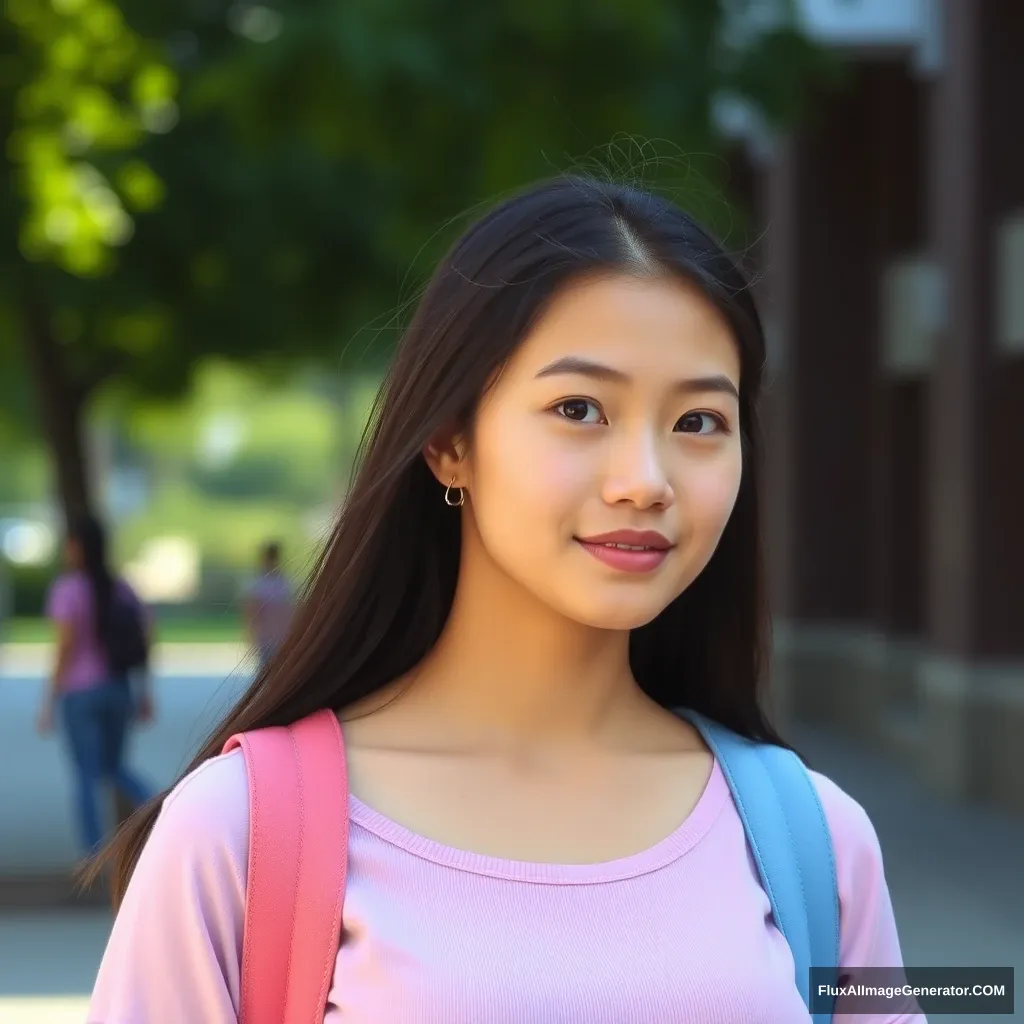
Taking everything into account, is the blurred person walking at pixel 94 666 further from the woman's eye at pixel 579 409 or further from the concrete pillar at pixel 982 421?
the woman's eye at pixel 579 409

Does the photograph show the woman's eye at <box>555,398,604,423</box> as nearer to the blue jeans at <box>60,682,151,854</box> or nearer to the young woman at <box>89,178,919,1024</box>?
the young woman at <box>89,178,919,1024</box>

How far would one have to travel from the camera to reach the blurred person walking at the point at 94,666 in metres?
9.41

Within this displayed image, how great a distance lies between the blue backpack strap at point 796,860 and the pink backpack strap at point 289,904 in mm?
458

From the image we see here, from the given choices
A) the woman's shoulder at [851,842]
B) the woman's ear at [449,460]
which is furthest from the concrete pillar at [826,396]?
the woman's ear at [449,460]

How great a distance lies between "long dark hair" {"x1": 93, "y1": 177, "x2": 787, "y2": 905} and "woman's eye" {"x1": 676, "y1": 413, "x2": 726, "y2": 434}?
0.13 metres

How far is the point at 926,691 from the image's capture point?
543 inches

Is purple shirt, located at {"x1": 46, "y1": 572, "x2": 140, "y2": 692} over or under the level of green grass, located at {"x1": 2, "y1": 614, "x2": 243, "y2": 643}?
over

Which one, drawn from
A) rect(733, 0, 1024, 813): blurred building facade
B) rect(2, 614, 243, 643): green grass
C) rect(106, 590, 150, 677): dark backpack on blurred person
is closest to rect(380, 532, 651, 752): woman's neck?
rect(106, 590, 150, 677): dark backpack on blurred person

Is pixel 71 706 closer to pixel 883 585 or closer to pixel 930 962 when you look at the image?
pixel 930 962

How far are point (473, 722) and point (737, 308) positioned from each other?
0.54 metres

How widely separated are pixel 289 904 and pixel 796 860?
1.81 feet

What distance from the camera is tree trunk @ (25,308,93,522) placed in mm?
13234

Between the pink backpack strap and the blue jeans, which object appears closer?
the pink backpack strap

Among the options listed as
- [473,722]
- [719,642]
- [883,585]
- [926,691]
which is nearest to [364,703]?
[473,722]
